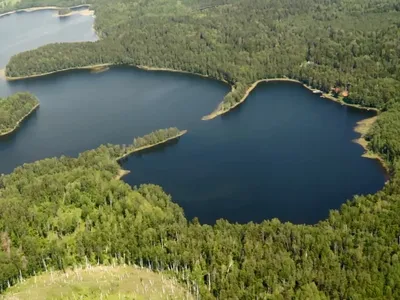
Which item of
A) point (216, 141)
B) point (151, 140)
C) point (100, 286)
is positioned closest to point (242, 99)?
point (216, 141)

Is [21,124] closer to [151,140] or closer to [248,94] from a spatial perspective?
[151,140]

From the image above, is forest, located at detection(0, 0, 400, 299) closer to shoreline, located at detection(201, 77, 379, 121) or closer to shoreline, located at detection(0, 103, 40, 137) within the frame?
shoreline, located at detection(201, 77, 379, 121)

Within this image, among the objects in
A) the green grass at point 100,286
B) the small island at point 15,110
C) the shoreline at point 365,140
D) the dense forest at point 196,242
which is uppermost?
the small island at point 15,110

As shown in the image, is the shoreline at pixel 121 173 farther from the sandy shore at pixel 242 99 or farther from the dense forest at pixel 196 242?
the sandy shore at pixel 242 99

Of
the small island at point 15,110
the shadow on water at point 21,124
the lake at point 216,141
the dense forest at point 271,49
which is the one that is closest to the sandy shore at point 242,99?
the dense forest at point 271,49

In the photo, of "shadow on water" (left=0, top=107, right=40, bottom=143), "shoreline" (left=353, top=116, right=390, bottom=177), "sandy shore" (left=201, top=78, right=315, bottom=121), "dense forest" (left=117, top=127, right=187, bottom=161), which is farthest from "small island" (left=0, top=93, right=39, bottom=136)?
"shoreline" (left=353, top=116, right=390, bottom=177)

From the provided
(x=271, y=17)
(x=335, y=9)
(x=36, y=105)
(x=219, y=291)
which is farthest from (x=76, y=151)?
(x=335, y=9)
